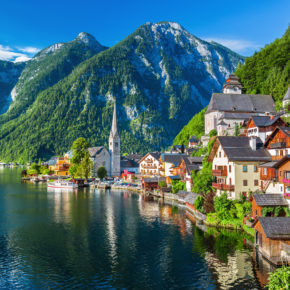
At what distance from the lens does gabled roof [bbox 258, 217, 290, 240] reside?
36438 mm

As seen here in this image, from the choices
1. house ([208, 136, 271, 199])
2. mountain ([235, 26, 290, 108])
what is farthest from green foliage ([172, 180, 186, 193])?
mountain ([235, 26, 290, 108])

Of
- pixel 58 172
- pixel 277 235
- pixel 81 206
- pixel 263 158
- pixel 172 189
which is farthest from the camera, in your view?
pixel 58 172

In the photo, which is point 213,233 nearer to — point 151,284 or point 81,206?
point 151,284

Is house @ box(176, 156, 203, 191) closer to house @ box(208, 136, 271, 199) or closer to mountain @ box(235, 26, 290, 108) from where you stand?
house @ box(208, 136, 271, 199)

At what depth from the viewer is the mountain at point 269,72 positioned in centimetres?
10794

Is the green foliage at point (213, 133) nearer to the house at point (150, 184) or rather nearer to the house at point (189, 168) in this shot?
the house at point (189, 168)

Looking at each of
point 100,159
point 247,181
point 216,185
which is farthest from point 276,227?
point 100,159

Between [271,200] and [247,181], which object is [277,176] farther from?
[247,181]

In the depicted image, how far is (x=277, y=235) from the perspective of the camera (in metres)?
36.5

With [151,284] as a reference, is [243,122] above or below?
above

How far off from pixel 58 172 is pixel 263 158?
445 feet

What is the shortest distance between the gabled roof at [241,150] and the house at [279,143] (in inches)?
44.7

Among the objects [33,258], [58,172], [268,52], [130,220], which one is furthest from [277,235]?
[58,172]

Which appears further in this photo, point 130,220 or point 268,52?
point 268,52
